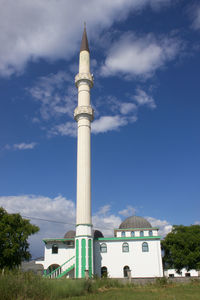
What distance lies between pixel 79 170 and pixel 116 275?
44.7ft

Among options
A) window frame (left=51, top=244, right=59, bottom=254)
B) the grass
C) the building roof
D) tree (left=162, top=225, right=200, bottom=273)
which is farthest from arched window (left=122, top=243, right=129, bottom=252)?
the building roof

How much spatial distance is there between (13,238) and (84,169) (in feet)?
37.8

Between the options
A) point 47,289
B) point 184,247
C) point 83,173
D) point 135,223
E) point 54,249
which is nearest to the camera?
point 47,289

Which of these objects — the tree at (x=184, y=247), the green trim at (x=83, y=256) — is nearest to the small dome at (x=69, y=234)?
the green trim at (x=83, y=256)

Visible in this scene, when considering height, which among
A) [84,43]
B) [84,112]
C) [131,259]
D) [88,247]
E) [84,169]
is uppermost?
[84,43]

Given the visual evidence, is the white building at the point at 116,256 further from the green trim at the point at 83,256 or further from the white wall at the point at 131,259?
the green trim at the point at 83,256

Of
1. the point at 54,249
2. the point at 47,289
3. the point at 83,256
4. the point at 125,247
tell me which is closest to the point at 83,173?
the point at 83,256

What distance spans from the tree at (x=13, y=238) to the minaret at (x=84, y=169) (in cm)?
656

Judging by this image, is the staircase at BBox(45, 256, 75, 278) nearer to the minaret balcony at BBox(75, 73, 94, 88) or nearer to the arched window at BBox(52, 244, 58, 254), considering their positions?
the arched window at BBox(52, 244, 58, 254)

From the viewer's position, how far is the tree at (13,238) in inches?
1212

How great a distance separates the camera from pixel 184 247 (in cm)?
3688

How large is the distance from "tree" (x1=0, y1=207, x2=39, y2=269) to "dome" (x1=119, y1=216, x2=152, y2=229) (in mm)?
13451

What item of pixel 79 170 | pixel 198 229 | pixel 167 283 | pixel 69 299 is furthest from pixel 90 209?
pixel 69 299

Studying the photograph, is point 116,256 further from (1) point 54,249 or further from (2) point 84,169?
(2) point 84,169
